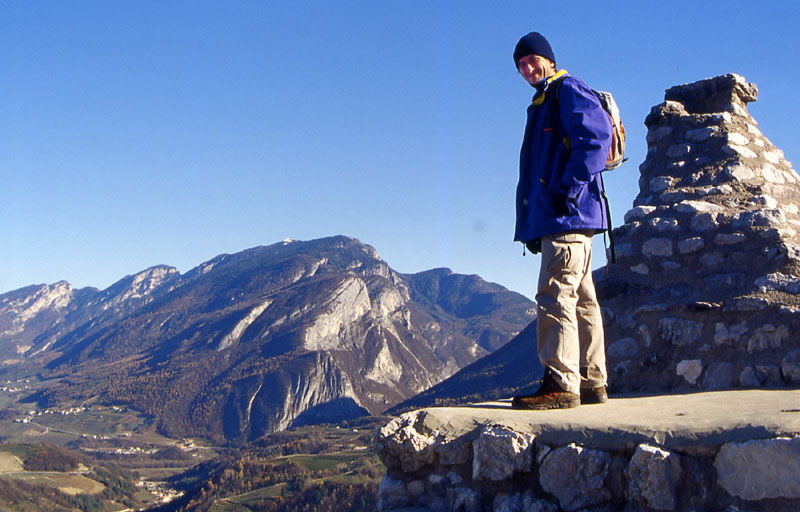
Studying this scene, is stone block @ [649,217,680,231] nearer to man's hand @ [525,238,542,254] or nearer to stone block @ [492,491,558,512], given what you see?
man's hand @ [525,238,542,254]

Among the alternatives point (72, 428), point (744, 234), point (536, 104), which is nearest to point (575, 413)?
point (536, 104)

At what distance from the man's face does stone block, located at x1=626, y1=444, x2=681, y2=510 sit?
307cm

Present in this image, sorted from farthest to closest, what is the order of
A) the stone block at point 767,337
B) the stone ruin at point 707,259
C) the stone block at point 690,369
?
the stone block at point 690,369, the stone ruin at point 707,259, the stone block at point 767,337

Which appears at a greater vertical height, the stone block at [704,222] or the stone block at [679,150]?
the stone block at [679,150]

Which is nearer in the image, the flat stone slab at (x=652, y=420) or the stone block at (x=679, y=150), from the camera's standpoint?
the flat stone slab at (x=652, y=420)

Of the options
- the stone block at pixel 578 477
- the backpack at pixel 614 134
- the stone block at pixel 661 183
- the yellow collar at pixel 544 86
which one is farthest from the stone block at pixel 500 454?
the stone block at pixel 661 183

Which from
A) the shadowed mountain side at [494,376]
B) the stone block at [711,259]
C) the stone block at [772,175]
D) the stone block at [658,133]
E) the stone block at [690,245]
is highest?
the stone block at [658,133]

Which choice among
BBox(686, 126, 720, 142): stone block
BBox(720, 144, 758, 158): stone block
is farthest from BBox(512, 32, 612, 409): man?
BBox(686, 126, 720, 142): stone block

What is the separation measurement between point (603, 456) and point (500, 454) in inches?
28.0

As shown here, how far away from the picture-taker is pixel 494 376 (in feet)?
485

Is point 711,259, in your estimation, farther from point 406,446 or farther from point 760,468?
point 406,446

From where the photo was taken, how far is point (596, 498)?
439 centimetres

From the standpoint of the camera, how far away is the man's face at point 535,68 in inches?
226

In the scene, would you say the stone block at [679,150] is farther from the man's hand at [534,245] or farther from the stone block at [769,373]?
the man's hand at [534,245]
